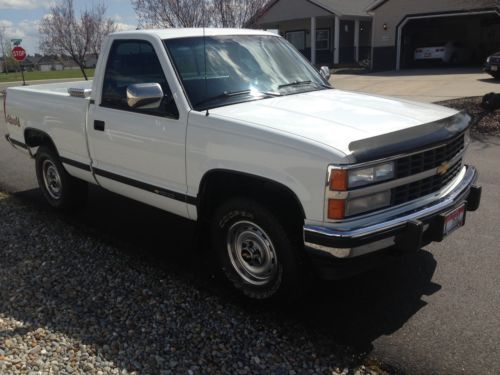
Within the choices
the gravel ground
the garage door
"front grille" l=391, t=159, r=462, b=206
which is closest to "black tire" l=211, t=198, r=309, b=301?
the gravel ground

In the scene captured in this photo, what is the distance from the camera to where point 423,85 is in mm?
19234

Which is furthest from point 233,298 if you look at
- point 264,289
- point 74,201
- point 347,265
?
point 74,201

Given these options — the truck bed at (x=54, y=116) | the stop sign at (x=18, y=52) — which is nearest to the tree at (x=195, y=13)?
the stop sign at (x=18, y=52)

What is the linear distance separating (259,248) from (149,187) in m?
1.20

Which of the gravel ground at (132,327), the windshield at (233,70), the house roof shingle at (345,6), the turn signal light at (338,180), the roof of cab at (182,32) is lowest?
the gravel ground at (132,327)

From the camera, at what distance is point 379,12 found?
28203 mm

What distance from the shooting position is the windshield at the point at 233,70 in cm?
395

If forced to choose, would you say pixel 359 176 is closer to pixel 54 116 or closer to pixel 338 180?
pixel 338 180

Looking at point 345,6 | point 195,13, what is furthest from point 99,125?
point 345,6

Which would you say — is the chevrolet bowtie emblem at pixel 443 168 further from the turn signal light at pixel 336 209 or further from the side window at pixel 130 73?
the side window at pixel 130 73

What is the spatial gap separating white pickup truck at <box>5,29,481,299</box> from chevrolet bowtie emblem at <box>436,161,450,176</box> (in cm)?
1

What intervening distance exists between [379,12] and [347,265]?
1101 inches

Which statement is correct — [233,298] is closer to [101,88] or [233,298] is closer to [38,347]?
[38,347]

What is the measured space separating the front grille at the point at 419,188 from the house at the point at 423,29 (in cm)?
2375
